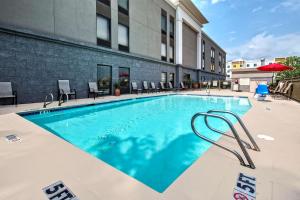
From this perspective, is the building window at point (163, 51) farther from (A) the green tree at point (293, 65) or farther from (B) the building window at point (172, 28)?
(A) the green tree at point (293, 65)

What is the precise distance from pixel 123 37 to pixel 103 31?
215 centimetres

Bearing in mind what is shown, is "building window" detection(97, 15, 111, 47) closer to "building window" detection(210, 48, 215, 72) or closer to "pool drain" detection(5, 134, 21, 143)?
"pool drain" detection(5, 134, 21, 143)

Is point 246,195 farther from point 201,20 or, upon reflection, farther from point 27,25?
point 201,20

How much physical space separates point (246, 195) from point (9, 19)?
33.9 ft

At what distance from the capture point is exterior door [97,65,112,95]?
1201 cm

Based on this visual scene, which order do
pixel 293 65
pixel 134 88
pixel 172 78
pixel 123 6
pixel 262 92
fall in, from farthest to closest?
1. pixel 172 78
2. pixel 293 65
3. pixel 134 88
4. pixel 123 6
5. pixel 262 92

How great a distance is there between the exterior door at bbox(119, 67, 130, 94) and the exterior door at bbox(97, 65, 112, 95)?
1.26 meters

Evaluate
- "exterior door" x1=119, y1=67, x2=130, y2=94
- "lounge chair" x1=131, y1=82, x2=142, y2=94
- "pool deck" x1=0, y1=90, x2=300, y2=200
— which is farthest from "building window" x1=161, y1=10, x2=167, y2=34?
"pool deck" x1=0, y1=90, x2=300, y2=200

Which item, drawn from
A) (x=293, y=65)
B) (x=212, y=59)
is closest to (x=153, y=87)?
(x=293, y=65)

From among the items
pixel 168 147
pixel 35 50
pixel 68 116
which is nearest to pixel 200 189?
pixel 168 147

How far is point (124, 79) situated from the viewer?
14359 millimetres

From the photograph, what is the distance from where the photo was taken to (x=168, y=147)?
3.88 metres

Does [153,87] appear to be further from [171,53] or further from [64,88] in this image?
[64,88]

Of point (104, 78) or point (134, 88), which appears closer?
point (104, 78)
